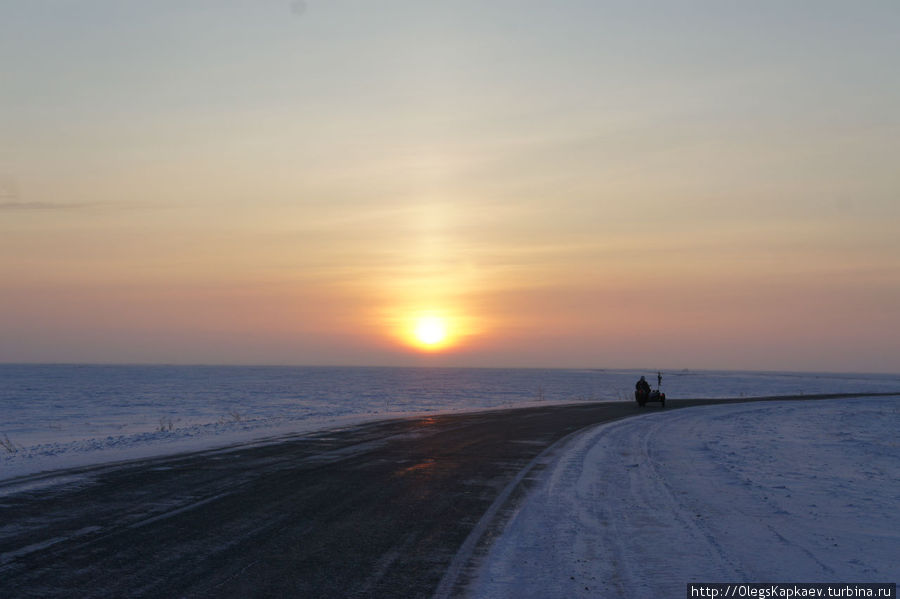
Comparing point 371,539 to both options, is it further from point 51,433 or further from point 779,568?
point 51,433

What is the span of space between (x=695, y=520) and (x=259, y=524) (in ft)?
20.2

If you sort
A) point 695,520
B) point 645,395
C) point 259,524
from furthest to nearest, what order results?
point 645,395, point 695,520, point 259,524

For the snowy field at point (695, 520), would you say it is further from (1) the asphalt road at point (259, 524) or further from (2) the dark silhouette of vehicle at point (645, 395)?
(2) the dark silhouette of vehicle at point (645, 395)

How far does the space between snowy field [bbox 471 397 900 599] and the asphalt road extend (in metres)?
0.75

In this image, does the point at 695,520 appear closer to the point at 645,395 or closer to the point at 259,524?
the point at 259,524

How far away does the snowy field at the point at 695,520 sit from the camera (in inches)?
283

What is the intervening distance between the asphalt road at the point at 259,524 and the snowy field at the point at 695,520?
746 millimetres

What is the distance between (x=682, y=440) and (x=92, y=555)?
18920mm

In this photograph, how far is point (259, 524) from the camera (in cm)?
931

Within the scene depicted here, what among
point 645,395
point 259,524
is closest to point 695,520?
point 259,524

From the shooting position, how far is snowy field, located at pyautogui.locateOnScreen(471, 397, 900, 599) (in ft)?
23.6

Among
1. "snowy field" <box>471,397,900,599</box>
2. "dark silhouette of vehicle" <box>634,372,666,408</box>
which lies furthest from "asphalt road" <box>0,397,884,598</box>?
"dark silhouette of vehicle" <box>634,372,666,408</box>

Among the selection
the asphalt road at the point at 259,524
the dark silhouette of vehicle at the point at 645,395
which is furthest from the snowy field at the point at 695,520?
the dark silhouette of vehicle at the point at 645,395

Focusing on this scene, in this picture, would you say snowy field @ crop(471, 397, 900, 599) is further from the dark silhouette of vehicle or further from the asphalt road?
the dark silhouette of vehicle
